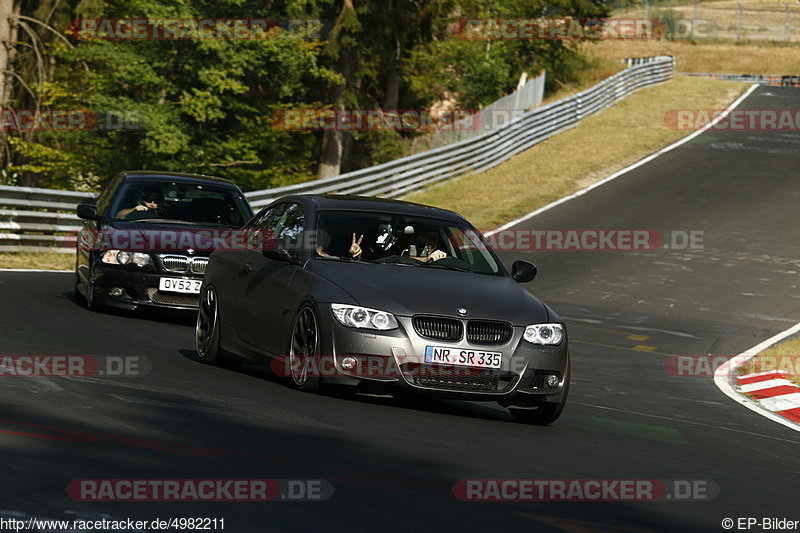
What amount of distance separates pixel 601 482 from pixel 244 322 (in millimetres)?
4300

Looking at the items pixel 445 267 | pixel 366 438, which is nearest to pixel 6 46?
pixel 445 267

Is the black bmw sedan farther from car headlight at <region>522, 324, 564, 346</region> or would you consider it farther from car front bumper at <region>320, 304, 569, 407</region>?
car headlight at <region>522, 324, 564, 346</region>

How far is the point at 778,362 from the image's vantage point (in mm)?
15711

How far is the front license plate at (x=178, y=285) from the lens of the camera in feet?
48.4

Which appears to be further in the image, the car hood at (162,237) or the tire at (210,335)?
→ the car hood at (162,237)

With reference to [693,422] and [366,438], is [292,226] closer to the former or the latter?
[366,438]

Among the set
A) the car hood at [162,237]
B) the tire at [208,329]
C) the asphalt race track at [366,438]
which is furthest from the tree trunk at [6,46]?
the tire at [208,329]

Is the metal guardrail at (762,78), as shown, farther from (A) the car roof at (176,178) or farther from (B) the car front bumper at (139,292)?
(B) the car front bumper at (139,292)

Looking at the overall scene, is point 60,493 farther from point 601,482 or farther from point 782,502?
point 782,502

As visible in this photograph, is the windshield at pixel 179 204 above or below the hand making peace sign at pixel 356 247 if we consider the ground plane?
below

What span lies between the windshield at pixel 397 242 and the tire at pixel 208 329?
1.56m

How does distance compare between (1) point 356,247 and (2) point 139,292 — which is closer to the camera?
(1) point 356,247

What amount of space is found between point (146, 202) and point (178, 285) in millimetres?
1624

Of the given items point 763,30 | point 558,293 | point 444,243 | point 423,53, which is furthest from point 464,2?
point 763,30
